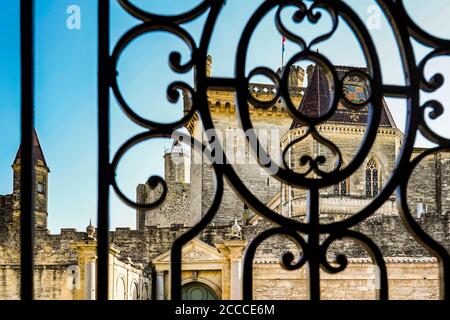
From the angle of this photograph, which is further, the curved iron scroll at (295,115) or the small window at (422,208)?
→ the small window at (422,208)

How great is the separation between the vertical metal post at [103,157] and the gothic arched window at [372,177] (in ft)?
83.8

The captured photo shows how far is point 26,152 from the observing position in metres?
1.73

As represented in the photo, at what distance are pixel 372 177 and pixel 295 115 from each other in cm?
2560

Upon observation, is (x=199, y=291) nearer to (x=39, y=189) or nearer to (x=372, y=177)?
(x=39, y=189)

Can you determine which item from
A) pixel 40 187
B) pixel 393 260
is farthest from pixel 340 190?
pixel 40 187

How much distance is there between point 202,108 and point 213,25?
227 mm

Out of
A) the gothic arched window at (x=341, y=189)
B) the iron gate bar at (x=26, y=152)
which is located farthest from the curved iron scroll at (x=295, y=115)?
the gothic arched window at (x=341, y=189)

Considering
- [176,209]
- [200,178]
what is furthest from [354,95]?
[176,209]

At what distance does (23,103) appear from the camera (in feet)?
5.70

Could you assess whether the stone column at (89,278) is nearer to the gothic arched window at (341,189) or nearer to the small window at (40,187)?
the small window at (40,187)

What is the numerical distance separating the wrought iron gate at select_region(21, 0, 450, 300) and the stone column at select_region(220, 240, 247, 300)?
17500 mm

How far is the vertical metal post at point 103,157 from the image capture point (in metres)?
1.68
